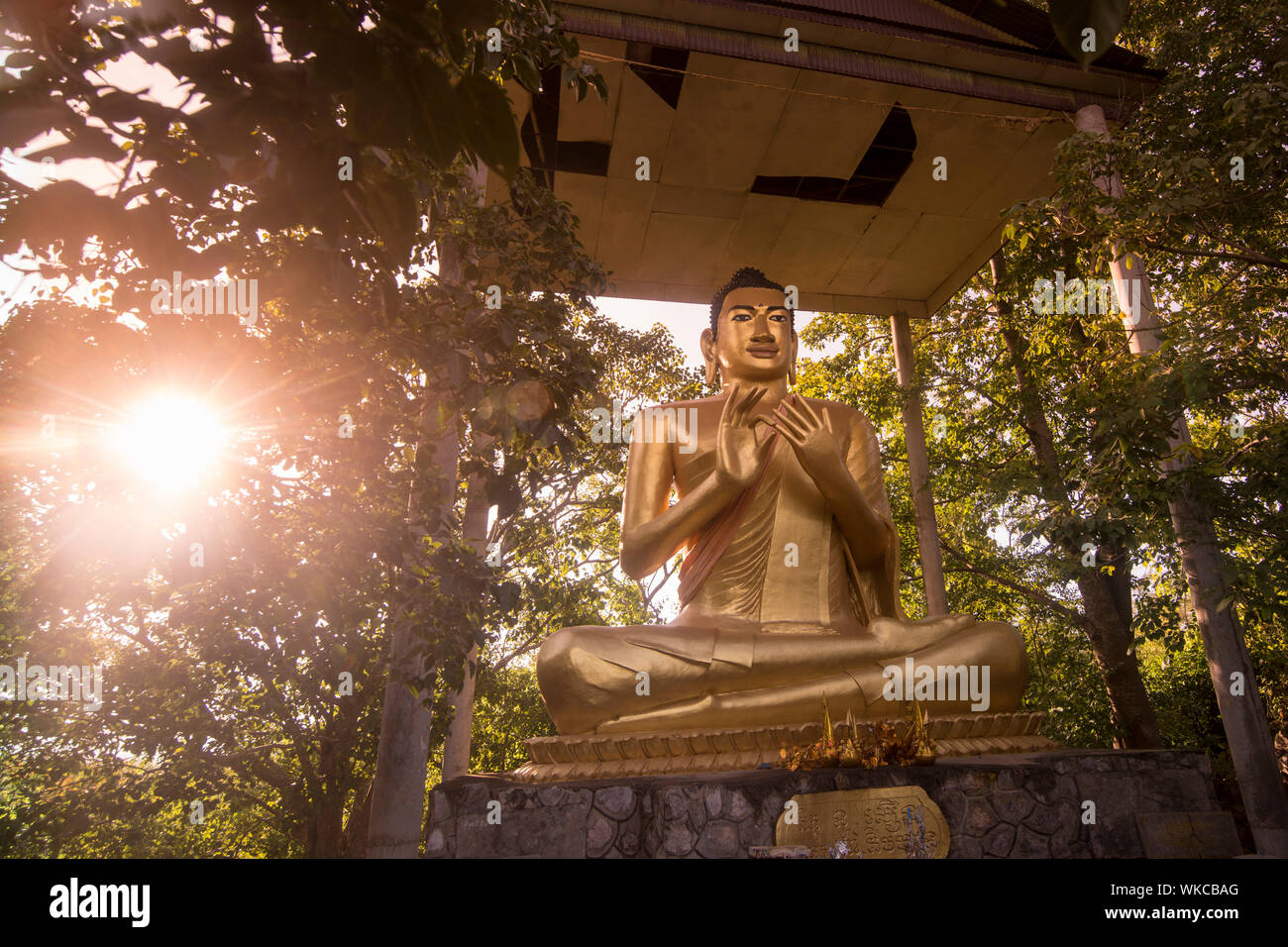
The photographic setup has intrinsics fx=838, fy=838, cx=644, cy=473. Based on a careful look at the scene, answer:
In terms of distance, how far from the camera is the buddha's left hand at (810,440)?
4.67 metres

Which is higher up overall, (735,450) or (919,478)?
(919,478)

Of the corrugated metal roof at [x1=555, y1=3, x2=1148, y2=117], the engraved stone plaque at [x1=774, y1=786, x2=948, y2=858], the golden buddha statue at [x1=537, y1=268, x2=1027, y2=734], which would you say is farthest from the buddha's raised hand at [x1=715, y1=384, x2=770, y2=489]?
the corrugated metal roof at [x1=555, y1=3, x2=1148, y2=117]

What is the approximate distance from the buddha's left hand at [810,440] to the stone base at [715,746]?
140 cm

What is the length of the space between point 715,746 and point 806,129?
6074 mm

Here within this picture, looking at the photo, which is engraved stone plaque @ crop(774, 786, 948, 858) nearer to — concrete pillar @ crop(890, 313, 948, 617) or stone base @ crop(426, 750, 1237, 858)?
stone base @ crop(426, 750, 1237, 858)

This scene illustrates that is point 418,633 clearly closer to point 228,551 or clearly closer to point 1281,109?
point 228,551

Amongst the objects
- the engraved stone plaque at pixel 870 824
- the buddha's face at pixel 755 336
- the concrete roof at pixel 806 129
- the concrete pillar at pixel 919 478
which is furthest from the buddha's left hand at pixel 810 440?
the concrete pillar at pixel 919 478

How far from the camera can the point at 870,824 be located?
3.28m

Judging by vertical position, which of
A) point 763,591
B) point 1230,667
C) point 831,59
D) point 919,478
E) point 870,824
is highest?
point 831,59

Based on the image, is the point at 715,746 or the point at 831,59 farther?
the point at 831,59

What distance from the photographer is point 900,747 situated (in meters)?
3.53

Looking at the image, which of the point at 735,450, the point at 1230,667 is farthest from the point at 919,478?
the point at 735,450

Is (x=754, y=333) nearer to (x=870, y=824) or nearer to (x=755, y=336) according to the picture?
(x=755, y=336)
